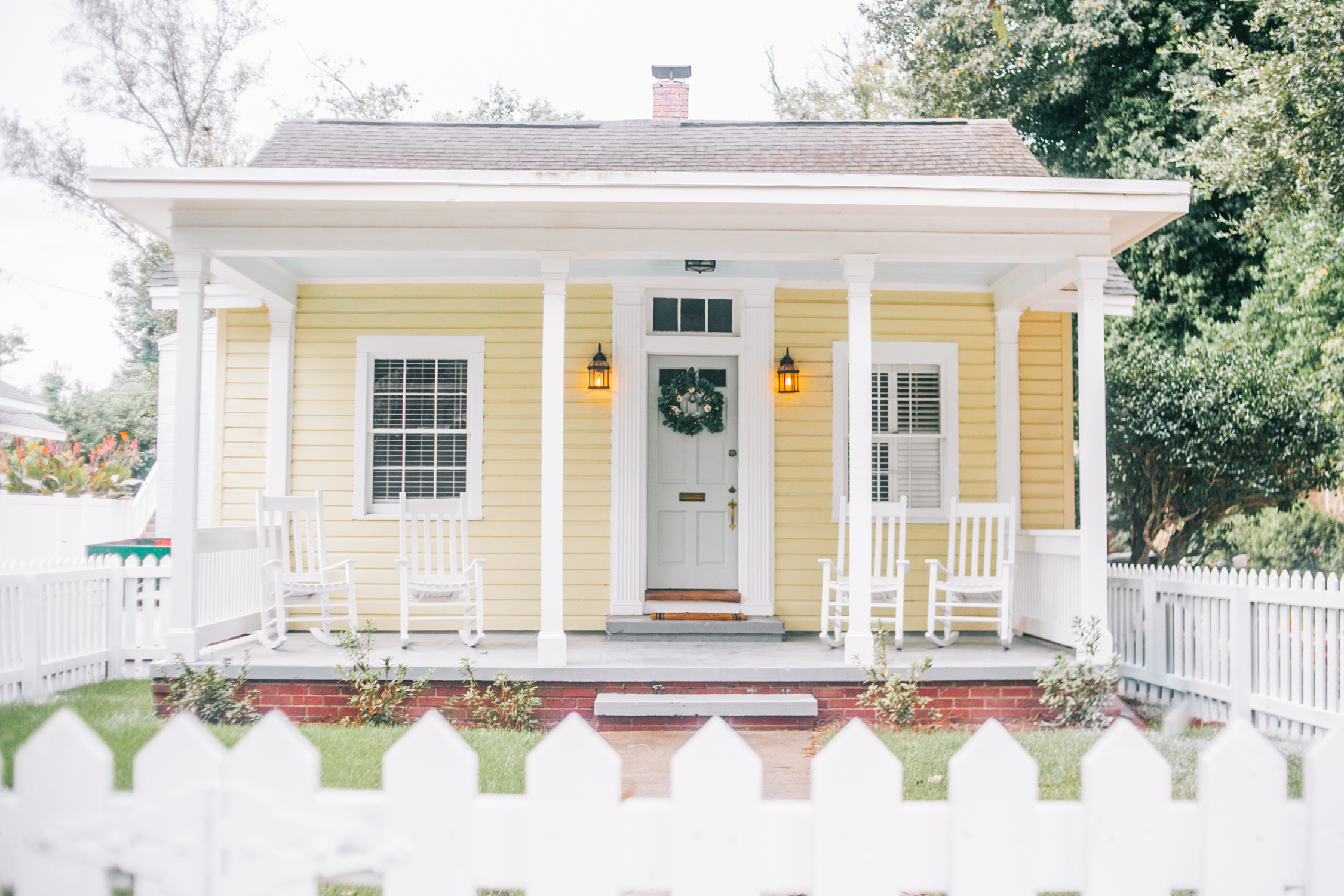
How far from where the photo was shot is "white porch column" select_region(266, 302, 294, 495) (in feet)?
22.4

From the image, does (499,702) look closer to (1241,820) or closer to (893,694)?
(893,694)

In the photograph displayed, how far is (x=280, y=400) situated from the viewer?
6844 mm

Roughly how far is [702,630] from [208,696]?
3.22 metres

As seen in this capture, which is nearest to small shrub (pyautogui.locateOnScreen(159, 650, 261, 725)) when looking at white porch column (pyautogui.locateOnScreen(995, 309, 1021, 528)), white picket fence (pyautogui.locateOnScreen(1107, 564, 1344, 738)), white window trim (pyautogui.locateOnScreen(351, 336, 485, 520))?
white window trim (pyautogui.locateOnScreen(351, 336, 485, 520))

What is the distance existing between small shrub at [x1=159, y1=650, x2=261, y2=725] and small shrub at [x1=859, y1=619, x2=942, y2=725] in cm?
349

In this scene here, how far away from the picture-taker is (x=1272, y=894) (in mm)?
1239

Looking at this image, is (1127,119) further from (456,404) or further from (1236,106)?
(456,404)

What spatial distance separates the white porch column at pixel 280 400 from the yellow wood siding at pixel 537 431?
79 millimetres

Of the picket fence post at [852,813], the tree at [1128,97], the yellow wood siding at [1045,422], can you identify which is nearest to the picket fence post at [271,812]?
the picket fence post at [852,813]

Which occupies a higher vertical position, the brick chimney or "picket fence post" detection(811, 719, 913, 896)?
the brick chimney

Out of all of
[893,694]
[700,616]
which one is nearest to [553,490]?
[700,616]

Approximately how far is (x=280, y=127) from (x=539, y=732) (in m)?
5.72

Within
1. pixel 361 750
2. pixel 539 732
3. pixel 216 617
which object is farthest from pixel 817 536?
pixel 216 617

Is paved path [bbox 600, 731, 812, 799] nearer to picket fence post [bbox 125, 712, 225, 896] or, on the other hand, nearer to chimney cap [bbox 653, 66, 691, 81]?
picket fence post [bbox 125, 712, 225, 896]
